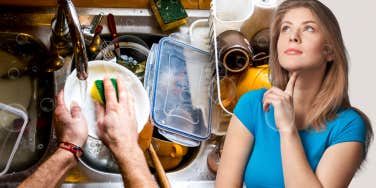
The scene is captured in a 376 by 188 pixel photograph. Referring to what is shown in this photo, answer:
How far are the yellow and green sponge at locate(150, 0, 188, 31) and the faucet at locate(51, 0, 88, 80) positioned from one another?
0.89 feet

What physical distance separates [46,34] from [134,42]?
0.26m

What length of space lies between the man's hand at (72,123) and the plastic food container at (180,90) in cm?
19

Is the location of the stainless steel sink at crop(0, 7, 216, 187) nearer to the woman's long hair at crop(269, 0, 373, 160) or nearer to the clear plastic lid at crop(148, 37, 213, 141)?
the clear plastic lid at crop(148, 37, 213, 141)

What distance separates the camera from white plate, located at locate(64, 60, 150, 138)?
3.96ft

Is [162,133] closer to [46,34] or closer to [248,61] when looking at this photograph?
[248,61]

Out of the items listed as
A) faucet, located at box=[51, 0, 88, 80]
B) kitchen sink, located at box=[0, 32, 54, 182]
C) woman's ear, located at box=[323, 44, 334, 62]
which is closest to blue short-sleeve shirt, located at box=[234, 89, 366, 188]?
woman's ear, located at box=[323, 44, 334, 62]

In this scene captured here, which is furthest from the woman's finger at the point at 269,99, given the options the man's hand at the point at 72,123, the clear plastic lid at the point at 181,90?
the man's hand at the point at 72,123

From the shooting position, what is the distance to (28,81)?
151 centimetres

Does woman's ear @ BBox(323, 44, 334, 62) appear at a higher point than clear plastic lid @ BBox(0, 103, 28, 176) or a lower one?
higher

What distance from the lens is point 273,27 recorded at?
1011 millimetres

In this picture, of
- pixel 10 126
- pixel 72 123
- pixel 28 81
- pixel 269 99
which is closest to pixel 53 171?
pixel 72 123

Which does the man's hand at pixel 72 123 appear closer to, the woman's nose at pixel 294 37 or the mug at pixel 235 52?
the mug at pixel 235 52

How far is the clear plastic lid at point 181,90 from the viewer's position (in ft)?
4.28

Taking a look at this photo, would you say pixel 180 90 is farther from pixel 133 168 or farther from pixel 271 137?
pixel 271 137
